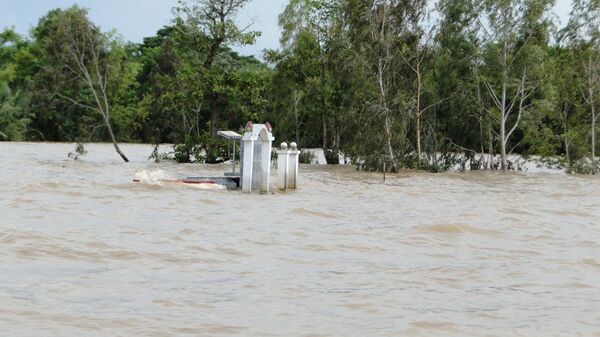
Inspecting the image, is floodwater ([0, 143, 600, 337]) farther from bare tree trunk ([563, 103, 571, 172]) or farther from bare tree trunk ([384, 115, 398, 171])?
bare tree trunk ([563, 103, 571, 172])

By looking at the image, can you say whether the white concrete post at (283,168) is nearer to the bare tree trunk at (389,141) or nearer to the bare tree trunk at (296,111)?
the bare tree trunk at (389,141)

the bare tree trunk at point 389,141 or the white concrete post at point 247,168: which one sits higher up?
the bare tree trunk at point 389,141

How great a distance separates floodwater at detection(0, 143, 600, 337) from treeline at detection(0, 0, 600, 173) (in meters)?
19.2

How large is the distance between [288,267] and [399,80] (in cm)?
3148

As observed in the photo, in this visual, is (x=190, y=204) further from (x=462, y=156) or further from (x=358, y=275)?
(x=462, y=156)

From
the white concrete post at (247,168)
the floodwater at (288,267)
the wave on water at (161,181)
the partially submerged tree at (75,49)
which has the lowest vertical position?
the floodwater at (288,267)

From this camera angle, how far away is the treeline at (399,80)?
40594mm

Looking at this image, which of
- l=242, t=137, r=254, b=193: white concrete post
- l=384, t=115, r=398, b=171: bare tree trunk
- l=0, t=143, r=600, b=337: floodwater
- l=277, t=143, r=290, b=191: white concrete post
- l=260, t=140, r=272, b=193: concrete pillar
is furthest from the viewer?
l=384, t=115, r=398, b=171: bare tree trunk

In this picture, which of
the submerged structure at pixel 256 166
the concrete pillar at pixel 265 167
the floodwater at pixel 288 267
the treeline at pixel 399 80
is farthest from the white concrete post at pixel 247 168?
the treeline at pixel 399 80

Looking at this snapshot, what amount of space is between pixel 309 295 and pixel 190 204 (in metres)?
11.5

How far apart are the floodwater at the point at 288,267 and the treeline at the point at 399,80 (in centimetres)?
1918

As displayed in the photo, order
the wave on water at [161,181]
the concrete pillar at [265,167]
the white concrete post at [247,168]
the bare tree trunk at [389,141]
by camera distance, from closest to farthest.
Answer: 1. the white concrete post at [247,168]
2. the concrete pillar at [265,167]
3. the wave on water at [161,181]
4. the bare tree trunk at [389,141]

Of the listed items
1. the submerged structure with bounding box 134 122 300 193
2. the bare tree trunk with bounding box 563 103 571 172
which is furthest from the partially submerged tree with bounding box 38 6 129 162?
the bare tree trunk with bounding box 563 103 571 172

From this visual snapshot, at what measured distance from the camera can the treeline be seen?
40594 mm
